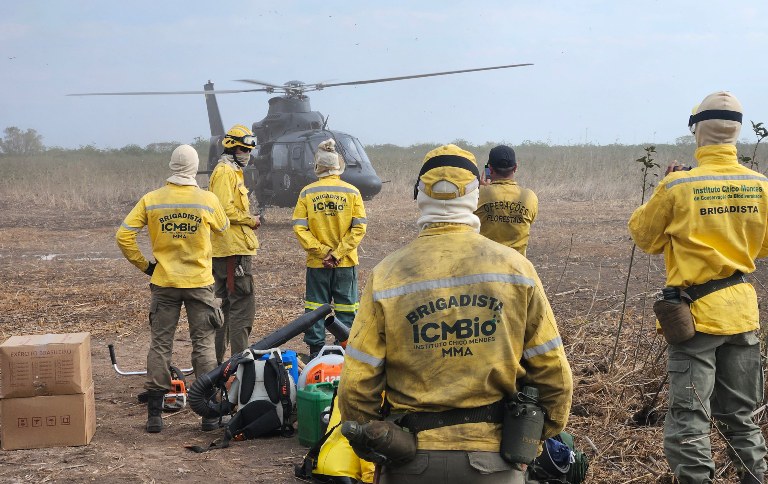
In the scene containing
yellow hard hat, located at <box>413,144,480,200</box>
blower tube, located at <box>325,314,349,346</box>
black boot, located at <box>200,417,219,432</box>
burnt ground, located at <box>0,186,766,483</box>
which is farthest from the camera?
black boot, located at <box>200,417,219,432</box>

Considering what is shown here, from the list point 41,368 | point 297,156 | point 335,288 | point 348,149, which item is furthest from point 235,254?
point 348,149

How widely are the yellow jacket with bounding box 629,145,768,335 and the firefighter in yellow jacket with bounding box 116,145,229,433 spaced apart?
3465 mm

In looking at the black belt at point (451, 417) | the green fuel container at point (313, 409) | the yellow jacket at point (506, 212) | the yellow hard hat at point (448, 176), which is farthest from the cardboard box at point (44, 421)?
the yellow hard hat at point (448, 176)

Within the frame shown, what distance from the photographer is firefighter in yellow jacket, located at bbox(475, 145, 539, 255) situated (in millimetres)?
6332

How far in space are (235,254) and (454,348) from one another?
16.1 feet

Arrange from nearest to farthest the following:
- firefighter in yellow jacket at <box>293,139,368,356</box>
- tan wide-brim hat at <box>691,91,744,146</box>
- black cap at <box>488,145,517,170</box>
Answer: tan wide-brim hat at <box>691,91,744,146</box>, black cap at <box>488,145,517,170</box>, firefighter in yellow jacket at <box>293,139,368,356</box>

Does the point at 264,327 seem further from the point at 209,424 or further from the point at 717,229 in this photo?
the point at 717,229

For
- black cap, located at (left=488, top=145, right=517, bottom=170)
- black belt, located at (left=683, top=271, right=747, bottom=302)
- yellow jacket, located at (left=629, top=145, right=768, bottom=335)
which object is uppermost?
black cap, located at (left=488, top=145, right=517, bottom=170)

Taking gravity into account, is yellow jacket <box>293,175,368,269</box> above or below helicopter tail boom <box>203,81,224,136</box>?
below

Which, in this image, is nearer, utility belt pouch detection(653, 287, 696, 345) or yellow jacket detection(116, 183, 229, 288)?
utility belt pouch detection(653, 287, 696, 345)

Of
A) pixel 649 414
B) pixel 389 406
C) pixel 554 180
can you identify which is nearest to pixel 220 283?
pixel 649 414

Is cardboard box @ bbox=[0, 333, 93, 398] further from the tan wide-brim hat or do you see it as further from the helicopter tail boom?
the helicopter tail boom

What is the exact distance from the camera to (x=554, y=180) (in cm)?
2992

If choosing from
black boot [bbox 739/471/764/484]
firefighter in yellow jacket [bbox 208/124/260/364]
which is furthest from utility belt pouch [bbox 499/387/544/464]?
firefighter in yellow jacket [bbox 208/124/260/364]
